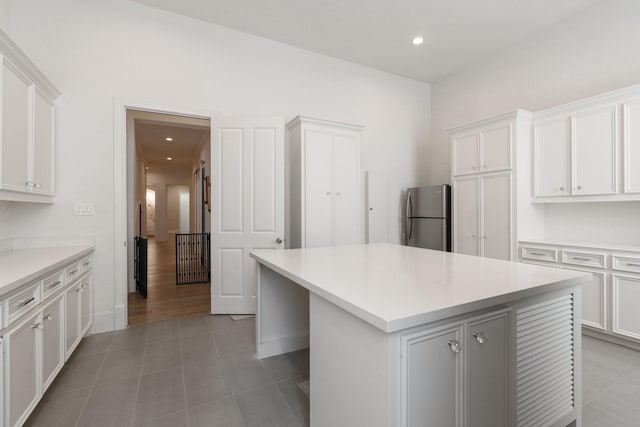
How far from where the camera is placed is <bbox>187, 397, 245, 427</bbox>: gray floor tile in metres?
1.58

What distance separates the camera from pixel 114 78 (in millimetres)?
2910

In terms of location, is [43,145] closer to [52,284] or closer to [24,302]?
[52,284]

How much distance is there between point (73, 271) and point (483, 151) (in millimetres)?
4187

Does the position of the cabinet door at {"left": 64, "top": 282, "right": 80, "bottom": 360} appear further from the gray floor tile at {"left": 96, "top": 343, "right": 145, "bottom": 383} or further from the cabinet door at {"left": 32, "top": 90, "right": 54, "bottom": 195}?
the cabinet door at {"left": 32, "top": 90, "right": 54, "bottom": 195}

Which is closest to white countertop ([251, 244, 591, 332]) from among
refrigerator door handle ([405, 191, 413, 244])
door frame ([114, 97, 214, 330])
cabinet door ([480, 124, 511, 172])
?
door frame ([114, 97, 214, 330])

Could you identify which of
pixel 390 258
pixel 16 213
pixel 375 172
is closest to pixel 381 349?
pixel 390 258

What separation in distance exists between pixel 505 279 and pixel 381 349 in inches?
31.0

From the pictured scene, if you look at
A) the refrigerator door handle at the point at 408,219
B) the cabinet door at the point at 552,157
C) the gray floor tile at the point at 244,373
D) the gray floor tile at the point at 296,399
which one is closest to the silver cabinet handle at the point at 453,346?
the gray floor tile at the point at 296,399

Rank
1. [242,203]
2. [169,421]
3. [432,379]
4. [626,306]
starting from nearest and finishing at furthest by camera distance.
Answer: [432,379] < [169,421] < [626,306] < [242,203]

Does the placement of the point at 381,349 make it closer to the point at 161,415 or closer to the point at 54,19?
the point at 161,415

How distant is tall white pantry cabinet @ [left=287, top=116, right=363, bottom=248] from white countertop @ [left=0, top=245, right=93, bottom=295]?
6.71 feet

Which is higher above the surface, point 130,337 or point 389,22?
point 389,22

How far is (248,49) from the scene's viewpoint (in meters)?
3.57

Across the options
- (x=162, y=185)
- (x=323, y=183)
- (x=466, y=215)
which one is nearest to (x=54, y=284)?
(x=323, y=183)
